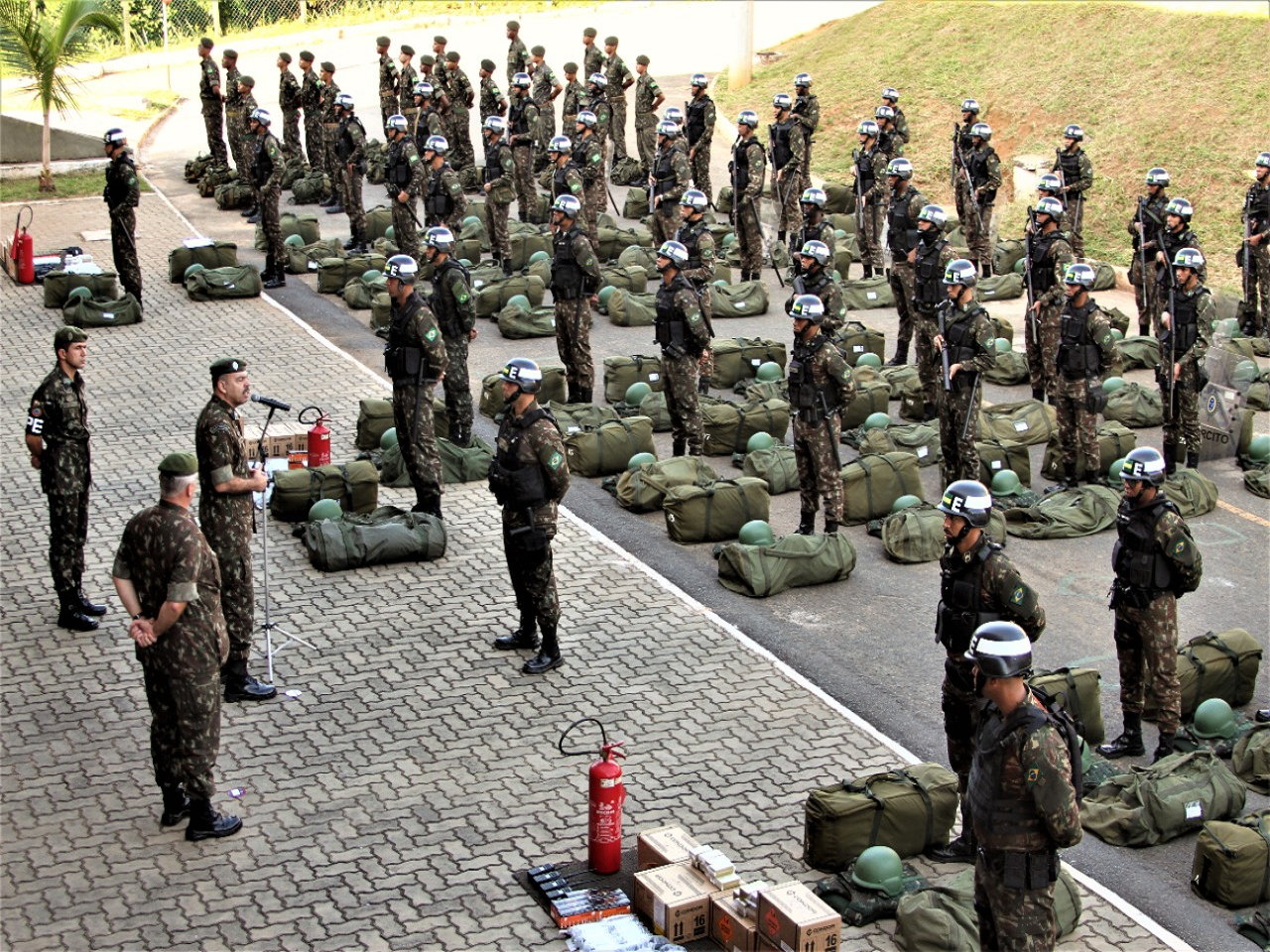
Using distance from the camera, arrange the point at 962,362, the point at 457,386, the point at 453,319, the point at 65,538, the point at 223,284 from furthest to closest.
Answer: the point at 223,284 → the point at 457,386 → the point at 453,319 → the point at 962,362 → the point at 65,538

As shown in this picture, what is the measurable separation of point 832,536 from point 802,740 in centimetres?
333

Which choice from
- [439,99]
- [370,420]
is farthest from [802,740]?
[439,99]

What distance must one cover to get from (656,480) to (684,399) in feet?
3.99

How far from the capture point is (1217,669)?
39.9ft

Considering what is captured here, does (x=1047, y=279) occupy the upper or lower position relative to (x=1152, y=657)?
upper

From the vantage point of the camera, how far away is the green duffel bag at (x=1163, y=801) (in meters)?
10.5

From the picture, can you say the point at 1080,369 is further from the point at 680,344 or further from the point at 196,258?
the point at 196,258

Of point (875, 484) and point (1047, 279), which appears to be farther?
point (1047, 279)

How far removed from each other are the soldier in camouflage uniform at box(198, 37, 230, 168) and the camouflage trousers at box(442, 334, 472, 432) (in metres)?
14.2

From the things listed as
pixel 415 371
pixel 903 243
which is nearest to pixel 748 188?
pixel 903 243

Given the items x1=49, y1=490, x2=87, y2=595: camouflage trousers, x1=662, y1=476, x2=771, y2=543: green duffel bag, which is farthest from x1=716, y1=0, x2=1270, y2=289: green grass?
x1=49, y1=490, x2=87, y2=595: camouflage trousers

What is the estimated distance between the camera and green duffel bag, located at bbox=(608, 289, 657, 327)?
22125 mm

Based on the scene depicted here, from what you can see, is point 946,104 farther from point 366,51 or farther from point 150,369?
point 150,369

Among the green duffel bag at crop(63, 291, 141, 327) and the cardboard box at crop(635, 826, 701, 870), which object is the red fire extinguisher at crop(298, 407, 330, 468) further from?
the cardboard box at crop(635, 826, 701, 870)
